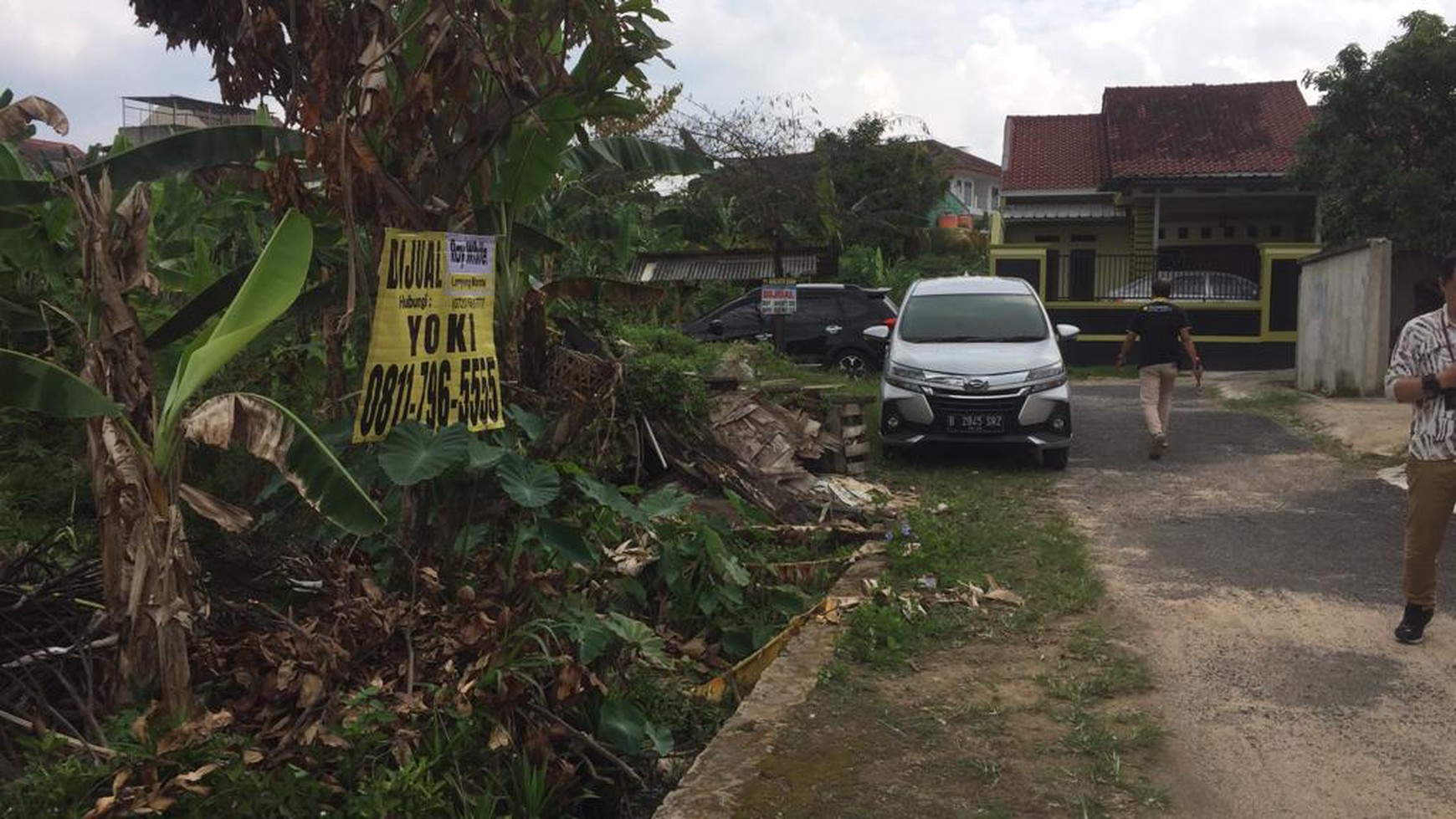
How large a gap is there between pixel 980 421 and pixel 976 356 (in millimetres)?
716

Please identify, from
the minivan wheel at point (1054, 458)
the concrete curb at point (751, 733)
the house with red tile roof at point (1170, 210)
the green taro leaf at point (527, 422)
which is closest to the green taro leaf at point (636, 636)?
the concrete curb at point (751, 733)

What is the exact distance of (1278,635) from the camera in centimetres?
550

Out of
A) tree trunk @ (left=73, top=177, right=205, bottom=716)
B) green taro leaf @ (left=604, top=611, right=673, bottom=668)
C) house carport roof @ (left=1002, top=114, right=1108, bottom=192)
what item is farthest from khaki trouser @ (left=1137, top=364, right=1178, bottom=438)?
house carport roof @ (left=1002, top=114, right=1108, bottom=192)

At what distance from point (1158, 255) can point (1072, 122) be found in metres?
14.1

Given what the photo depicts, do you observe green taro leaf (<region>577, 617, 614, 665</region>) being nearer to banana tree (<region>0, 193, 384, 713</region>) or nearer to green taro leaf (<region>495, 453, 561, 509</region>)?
green taro leaf (<region>495, 453, 561, 509</region>)

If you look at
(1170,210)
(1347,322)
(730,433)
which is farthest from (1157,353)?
(1170,210)

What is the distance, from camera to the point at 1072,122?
35094 mm

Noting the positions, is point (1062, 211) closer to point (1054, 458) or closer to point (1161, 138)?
point (1161, 138)

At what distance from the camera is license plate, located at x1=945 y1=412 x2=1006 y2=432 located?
10.0 m

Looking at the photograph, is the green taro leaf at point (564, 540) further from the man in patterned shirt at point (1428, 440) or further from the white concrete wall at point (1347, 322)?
the white concrete wall at point (1347, 322)

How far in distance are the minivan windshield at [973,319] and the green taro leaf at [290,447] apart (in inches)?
318

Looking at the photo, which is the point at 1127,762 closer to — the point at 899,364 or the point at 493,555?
the point at 493,555

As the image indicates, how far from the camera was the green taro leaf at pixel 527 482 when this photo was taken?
4355 mm

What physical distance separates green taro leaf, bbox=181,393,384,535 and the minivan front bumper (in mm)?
7120
